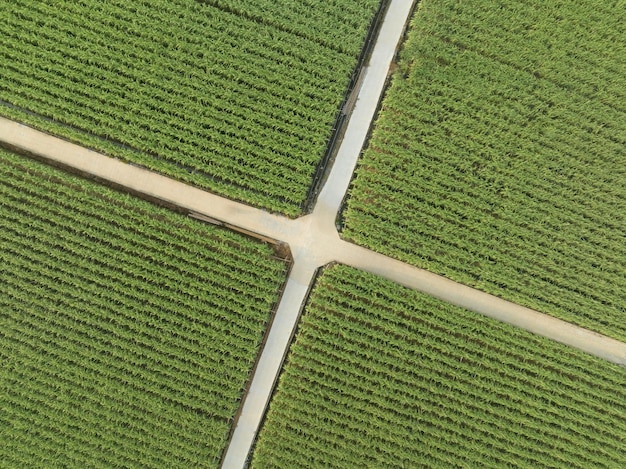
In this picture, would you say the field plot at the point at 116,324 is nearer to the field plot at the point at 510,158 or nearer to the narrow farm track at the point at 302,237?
the narrow farm track at the point at 302,237

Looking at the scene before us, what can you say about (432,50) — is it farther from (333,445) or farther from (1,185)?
(1,185)

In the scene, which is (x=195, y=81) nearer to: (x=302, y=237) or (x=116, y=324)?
(x=302, y=237)

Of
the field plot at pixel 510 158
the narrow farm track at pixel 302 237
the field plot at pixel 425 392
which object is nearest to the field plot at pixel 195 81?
the narrow farm track at pixel 302 237

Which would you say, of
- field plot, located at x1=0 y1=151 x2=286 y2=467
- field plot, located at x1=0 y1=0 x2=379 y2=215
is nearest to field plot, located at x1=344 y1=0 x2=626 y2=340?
field plot, located at x1=0 y1=0 x2=379 y2=215

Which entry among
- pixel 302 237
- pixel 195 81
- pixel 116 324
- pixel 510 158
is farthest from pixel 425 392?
pixel 195 81

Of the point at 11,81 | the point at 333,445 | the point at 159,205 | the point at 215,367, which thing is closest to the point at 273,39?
the point at 159,205

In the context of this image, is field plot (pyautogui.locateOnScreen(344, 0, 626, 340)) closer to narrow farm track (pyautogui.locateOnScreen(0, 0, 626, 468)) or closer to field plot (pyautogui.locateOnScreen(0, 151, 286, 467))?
narrow farm track (pyautogui.locateOnScreen(0, 0, 626, 468))

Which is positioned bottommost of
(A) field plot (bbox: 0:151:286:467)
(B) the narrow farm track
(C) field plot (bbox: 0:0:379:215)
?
(A) field plot (bbox: 0:151:286:467)
